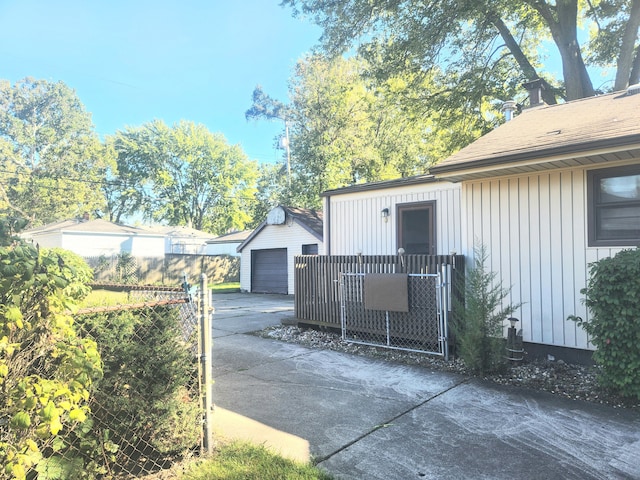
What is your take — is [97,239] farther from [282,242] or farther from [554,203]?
[554,203]

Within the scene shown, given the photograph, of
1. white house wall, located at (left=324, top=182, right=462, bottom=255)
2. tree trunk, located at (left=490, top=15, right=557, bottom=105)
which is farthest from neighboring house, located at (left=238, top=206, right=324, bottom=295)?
tree trunk, located at (left=490, top=15, right=557, bottom=105)

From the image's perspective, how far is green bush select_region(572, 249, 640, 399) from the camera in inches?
153

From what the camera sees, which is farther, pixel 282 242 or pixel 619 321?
pixel 282 242

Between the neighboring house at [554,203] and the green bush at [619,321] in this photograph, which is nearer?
the green bush at [619,321]

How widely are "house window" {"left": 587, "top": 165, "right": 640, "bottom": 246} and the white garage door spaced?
41.8 feet

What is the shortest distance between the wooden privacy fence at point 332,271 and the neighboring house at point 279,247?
6.93 metres

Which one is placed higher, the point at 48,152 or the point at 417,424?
the point at 48,152

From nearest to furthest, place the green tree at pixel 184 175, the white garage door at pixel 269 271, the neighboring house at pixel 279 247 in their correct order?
the neighboring house at pixel 279 247 → the white garage door at pixel 269 271 → the green tree at pixel 184 175

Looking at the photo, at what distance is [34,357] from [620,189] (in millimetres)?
6341

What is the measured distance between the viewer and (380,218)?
367 inches

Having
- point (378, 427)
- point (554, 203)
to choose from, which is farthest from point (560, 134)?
point (378, 427)

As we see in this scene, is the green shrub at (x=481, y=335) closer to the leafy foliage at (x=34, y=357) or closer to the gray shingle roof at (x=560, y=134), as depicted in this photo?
the gray shingle roof at (x=560, y=134)

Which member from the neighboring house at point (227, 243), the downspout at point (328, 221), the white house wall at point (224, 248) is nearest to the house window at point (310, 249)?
the downspout at point (328, 221)

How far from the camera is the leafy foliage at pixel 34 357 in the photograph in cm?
171
